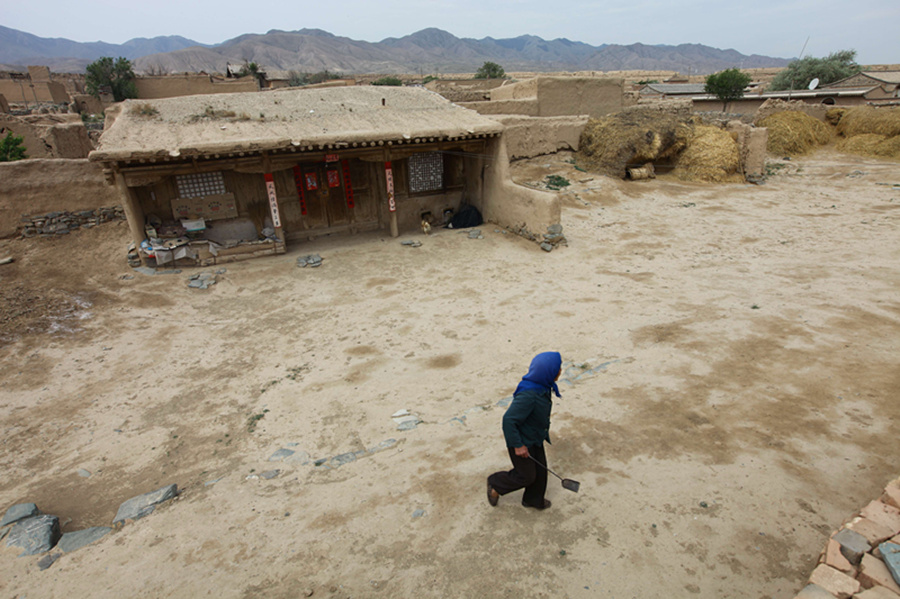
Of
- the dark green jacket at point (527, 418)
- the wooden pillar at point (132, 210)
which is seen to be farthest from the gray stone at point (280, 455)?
the wooden pillar at point (132, 210)

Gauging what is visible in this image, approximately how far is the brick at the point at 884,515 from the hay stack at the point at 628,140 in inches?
585

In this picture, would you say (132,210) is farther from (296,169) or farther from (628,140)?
(628,140)

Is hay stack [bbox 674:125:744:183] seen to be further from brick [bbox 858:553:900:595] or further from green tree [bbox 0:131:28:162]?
green tree [bbox 0:131:28:162]

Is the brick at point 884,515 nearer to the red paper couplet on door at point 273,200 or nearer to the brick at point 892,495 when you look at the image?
the brick at point 892,495

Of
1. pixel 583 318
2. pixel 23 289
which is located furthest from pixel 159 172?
pixel 583 318

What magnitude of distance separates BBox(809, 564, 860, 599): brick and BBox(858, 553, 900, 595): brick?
6cm

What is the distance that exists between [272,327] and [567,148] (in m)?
13.4

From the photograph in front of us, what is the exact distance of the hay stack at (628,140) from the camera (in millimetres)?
16531

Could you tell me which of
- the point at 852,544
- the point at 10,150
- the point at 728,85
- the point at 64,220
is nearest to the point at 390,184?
the point at 64,220

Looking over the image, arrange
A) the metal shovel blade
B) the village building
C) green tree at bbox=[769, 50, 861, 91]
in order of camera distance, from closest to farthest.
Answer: the metal shovel blade → the village building → green tree at bbox=[769, 50, 861, 91]

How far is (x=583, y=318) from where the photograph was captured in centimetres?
830

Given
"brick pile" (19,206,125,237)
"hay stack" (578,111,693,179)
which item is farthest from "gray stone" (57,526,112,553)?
"hay stack" (578,111,693,179)

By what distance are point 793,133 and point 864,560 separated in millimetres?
22992

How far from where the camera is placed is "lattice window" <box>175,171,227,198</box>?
1166cm
